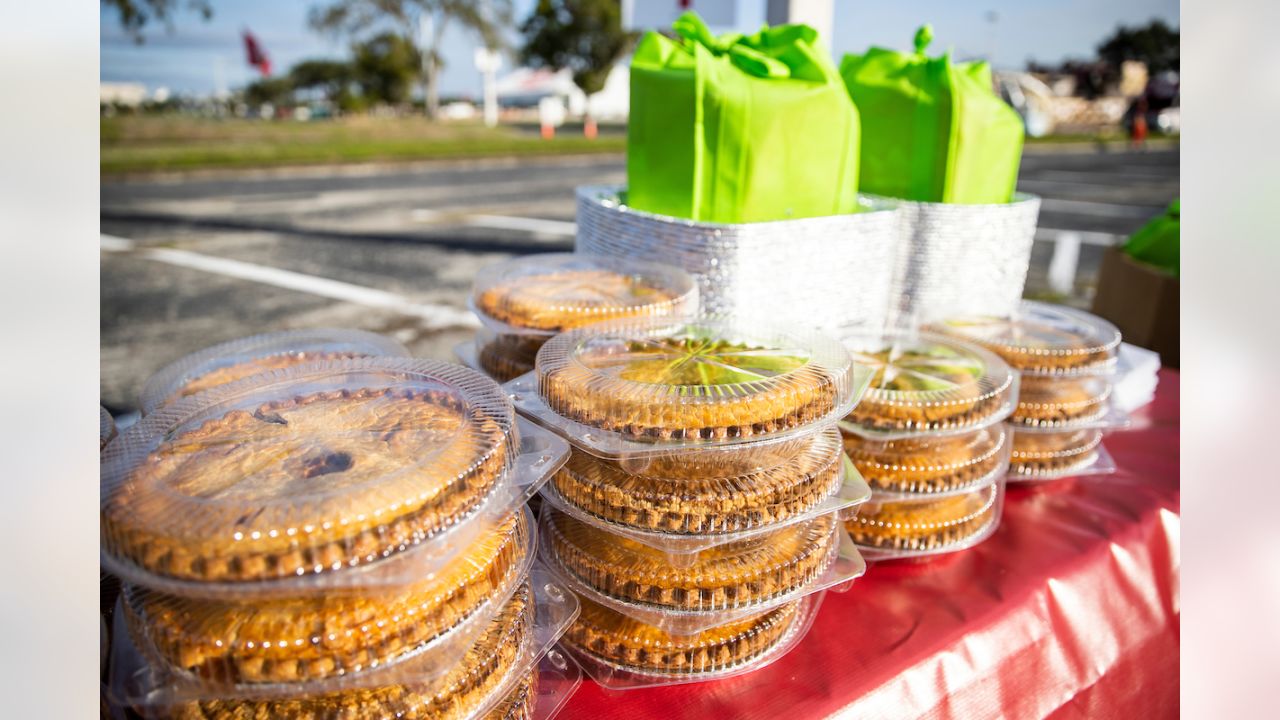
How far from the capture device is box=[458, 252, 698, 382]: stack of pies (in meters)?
1.16

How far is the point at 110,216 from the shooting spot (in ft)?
24.8

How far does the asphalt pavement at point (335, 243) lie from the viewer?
14.6ft

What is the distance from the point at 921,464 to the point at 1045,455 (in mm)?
394

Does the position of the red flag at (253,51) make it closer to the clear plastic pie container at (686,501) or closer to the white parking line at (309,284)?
the white parking line at (309,284)

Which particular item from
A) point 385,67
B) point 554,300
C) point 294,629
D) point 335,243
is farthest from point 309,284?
point 385,67

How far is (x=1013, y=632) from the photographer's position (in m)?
1.10

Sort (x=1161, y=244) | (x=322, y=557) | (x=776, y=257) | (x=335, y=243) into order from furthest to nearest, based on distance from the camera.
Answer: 1. (x=335, y=243)
2. (x=1161, y=244)
3. (x=776, y=257)
4. (x=322, y=557)

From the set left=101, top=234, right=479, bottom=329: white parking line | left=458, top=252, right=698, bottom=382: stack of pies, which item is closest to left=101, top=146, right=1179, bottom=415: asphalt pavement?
left=101, top=234, right=479, bottom=329: white parking line

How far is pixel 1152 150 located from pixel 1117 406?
2008cm

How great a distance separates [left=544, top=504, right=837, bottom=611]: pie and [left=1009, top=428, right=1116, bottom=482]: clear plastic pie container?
61cm

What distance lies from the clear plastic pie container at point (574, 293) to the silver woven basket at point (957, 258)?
548mm

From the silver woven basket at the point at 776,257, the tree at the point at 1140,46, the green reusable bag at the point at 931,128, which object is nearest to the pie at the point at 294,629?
the silver woven basket at the point at 776,257

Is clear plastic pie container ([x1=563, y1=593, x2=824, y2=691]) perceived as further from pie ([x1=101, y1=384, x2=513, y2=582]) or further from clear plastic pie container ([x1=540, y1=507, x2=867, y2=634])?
pie ([x1=101, y1=384, x2=513, y2=582])

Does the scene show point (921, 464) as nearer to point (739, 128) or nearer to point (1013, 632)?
point (1013, 632)
